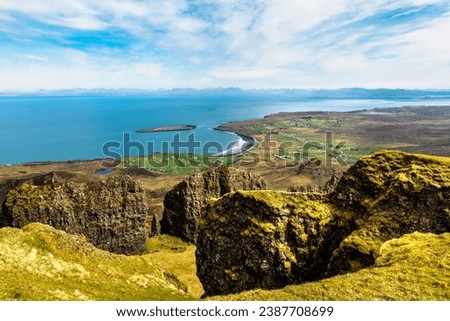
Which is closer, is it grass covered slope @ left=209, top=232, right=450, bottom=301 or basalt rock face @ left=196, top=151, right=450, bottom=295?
grass covered slope @ left=209, top=232, right=450, bottom=301

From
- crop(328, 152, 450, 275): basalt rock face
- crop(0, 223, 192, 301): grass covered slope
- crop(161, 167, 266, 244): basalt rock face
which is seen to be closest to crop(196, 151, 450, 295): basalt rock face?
crop(328, 152, 450, 275): basalt rock face

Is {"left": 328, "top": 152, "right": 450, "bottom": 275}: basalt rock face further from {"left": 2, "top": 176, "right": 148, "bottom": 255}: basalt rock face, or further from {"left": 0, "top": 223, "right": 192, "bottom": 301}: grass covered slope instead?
{"left": 2, "top": 176, "right": 148, "bottom": 255}: basalt rock face

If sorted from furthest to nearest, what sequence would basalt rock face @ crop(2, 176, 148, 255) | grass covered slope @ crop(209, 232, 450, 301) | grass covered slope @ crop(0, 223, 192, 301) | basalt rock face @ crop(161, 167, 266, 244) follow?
basalt rock face @ crop(161, 167, 266, 244), basalt rock face @ crop(2, 176, 148, 255), grass covered slope @ crop(0, 223, 192, 301), grass covered slope @ crop(209, 232, 450, 301)

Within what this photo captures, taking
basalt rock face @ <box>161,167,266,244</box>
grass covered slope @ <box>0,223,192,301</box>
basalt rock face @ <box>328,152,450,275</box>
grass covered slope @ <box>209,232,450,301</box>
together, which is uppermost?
basalt rock face @ <box>328,152,450,275</box>

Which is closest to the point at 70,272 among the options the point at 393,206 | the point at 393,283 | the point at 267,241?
the point at 267,241

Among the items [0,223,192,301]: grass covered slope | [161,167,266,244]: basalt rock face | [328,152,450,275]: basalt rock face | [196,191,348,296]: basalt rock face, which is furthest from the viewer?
[161,167,266,244]: basalt rock face

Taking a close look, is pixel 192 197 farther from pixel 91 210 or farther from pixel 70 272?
pixel 70 272
